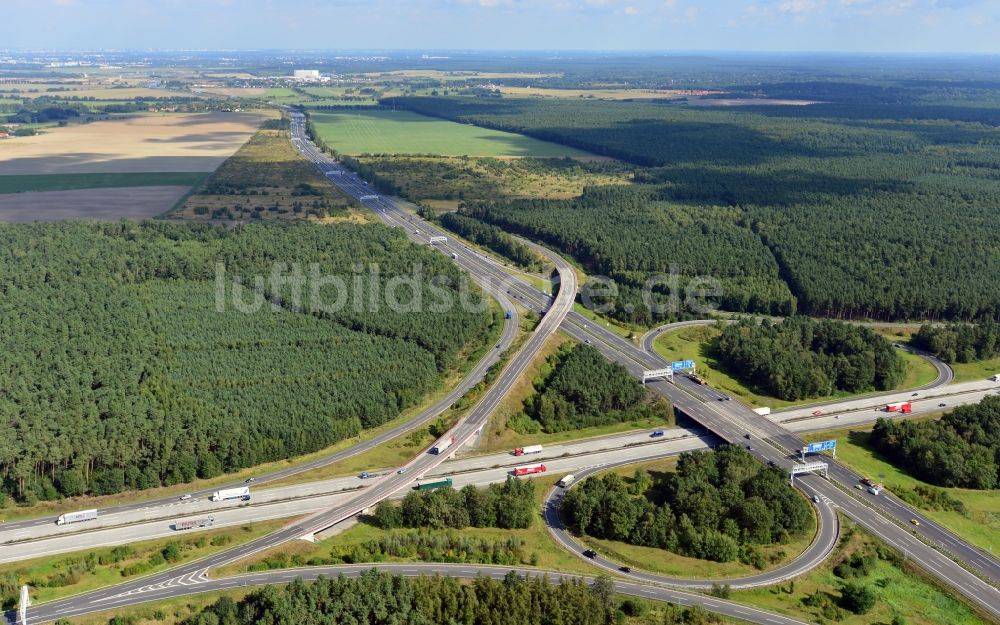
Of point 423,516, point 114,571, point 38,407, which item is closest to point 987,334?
point 423,516

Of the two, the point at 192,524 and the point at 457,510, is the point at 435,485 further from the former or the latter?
the point at 192,524

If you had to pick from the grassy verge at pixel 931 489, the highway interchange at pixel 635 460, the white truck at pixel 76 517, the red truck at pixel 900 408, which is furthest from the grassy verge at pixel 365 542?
the red truck at pixel 900 408

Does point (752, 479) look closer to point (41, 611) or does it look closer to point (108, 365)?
point (41, 611)

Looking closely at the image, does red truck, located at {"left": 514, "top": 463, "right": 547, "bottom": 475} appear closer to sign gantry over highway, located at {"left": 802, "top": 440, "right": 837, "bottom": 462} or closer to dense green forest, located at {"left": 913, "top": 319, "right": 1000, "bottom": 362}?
sign gantry over highway, located at {"left": 802, "top": 440, "right": 837, "bottom": 462}

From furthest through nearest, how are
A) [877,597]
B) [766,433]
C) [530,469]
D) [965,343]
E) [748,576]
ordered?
[965,343] → [766,433] → [530,469] → [748,576] → [877,597]

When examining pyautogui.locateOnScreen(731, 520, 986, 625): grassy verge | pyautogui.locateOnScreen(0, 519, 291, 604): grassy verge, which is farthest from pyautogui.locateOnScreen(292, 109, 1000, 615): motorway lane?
pyautogui.locateOnScreen(0, 519, 291, 604): grassy verge

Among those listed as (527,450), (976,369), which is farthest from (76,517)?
(976,369)

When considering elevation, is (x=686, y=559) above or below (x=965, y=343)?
below
